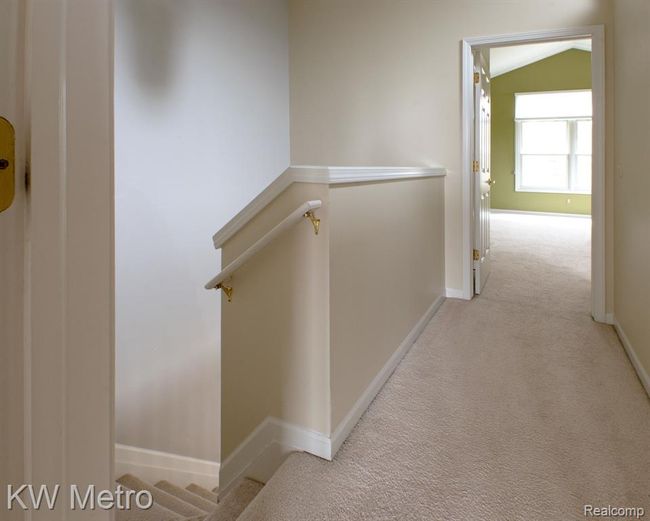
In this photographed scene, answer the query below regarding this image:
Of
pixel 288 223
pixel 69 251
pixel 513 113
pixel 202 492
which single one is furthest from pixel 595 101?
pixel 513 113

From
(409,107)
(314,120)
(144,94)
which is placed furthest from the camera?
(314,120)

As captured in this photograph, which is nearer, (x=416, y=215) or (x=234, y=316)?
(x=234, y=316)

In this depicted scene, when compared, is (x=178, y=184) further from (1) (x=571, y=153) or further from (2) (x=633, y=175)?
(1) (x=571, y=153)

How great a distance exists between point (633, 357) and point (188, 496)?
2947 millimetres

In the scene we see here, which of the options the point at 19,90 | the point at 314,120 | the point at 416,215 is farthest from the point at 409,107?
the point at 19,90

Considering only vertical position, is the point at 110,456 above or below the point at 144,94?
below

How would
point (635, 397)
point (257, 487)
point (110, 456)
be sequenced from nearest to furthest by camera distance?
1. point (110, 456)
2. point (257, 487)
3. point (635, 397)

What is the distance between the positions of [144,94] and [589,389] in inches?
120

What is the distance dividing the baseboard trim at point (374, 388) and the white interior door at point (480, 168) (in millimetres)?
1013

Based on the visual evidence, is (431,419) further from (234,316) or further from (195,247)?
(195,247)

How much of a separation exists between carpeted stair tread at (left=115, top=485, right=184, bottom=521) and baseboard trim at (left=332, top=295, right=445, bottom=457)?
1.27m

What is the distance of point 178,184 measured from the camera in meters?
3.28

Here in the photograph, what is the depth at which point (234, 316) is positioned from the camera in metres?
2.12

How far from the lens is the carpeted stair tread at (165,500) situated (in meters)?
2.84
